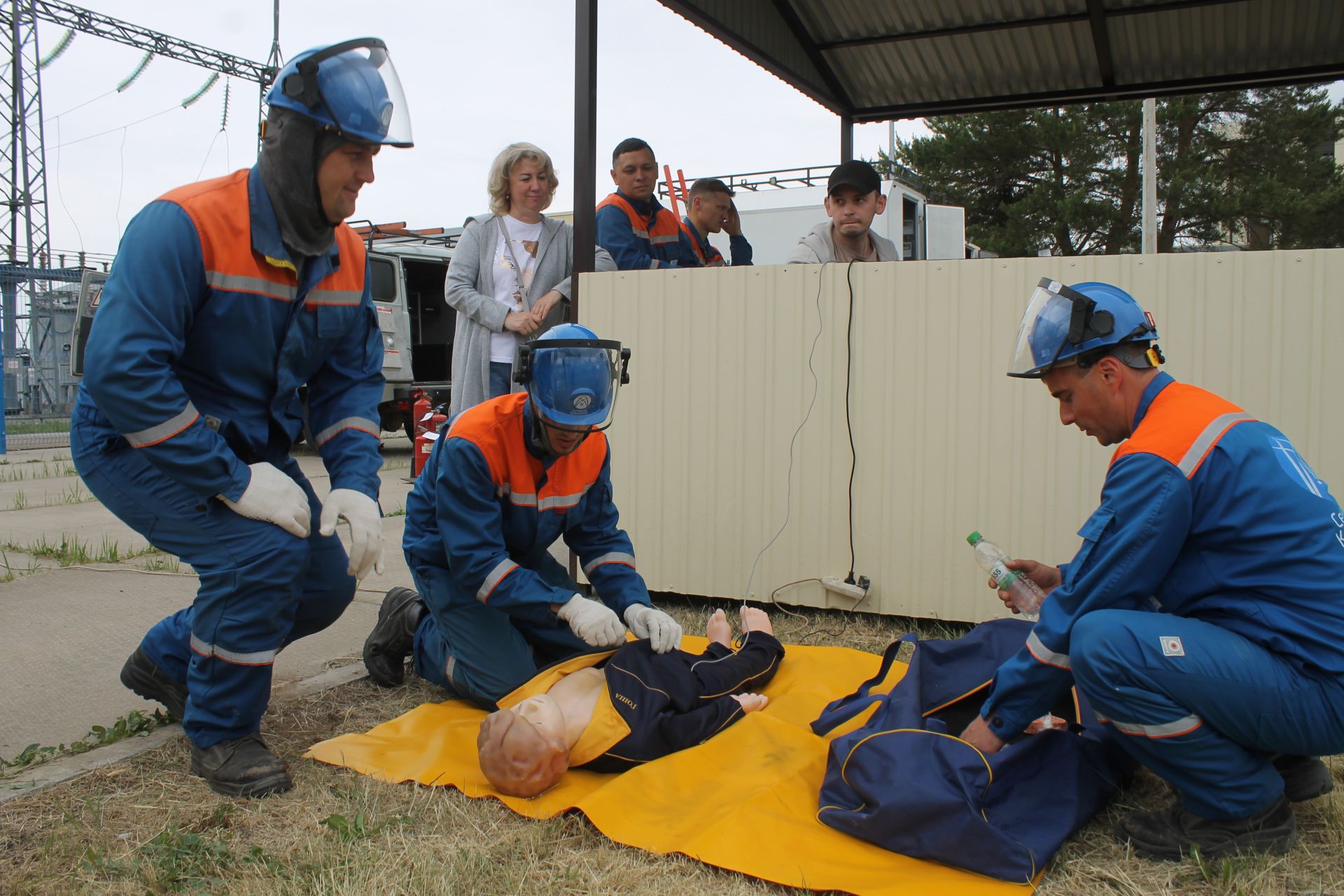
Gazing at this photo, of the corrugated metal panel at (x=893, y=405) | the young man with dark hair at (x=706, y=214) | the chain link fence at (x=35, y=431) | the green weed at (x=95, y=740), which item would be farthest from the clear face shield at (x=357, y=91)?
the chain link fence at (x=35, y=431)

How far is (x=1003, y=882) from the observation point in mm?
2443

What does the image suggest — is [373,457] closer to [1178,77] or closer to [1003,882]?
[1003,882]

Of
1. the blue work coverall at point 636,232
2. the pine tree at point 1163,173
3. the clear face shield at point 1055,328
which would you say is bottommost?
the clear face shield at point 1055,328

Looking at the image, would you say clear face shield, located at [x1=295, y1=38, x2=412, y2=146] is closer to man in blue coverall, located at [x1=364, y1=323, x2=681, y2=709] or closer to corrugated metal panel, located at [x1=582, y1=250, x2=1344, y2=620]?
man in blue coverall, located at [x1=364, y1=323, x2=681, y2=709]

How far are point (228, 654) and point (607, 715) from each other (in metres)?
1.13

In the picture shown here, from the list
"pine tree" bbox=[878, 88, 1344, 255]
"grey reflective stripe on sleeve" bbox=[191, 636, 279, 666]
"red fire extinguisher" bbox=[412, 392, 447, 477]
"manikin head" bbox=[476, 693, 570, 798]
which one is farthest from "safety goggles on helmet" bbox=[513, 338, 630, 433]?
"pine tree" bbox=[878, 88, 1344, 255]

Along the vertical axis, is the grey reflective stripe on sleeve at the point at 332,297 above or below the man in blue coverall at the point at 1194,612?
above

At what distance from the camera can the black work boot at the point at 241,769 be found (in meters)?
2.96

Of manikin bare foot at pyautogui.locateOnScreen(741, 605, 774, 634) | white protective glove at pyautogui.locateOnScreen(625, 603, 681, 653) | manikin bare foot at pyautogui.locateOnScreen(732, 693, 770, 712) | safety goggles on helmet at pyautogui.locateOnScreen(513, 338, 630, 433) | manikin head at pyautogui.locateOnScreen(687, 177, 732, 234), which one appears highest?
manikin head at pyautogui.locateOnScreen(687, 177, 732, 234)

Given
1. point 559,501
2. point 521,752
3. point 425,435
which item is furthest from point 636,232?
point 425,435

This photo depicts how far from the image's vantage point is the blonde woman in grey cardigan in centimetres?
507

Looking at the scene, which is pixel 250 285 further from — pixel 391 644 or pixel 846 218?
pixel 846 218

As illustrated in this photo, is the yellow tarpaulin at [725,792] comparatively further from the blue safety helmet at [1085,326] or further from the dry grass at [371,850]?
the blue safety helmet at [1085,326]

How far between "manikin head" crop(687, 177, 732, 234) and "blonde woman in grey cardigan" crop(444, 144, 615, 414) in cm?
121
